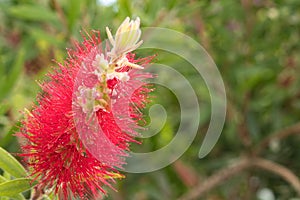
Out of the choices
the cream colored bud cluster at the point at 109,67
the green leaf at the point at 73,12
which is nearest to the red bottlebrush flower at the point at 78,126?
the cream colored bud cluster at the point at 109,67

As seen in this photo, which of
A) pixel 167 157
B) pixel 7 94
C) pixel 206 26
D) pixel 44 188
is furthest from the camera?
pixel 206 26

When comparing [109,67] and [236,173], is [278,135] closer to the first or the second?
[236,173]

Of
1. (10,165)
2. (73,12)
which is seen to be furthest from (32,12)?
(10,165)

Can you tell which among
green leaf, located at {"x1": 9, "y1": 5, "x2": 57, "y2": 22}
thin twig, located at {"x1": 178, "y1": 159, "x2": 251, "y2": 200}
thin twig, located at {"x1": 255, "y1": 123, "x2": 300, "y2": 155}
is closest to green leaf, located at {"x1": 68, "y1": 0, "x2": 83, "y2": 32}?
green leaf, located at {"x1": 9, "y1": 5, "x2": 57, "y2": 22}

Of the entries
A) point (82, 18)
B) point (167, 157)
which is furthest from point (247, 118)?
point (82, 18)

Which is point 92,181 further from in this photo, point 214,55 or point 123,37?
point 214,55

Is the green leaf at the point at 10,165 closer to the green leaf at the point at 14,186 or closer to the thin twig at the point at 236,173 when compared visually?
the green leaf at the point at 14,186

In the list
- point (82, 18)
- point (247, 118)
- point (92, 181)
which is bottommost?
point (92, 181)
